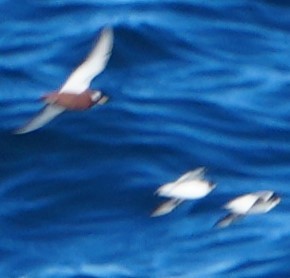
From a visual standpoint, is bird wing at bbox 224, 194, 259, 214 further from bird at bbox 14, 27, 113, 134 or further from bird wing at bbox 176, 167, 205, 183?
bird at bbox 14, 27, 113, 134

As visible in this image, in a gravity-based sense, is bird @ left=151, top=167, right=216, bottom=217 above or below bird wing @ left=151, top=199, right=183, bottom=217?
above

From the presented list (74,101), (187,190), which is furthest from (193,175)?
(74,101)

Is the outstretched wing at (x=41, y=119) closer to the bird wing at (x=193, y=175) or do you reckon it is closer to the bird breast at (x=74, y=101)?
the bird breast at (x=74, y=101)

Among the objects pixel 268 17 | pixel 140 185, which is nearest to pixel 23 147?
pixel 140 185

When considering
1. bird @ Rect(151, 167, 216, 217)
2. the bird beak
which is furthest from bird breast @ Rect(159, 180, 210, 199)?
the bird beak

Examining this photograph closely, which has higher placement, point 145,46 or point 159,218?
point 145,46

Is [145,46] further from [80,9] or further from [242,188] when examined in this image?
[242,188]

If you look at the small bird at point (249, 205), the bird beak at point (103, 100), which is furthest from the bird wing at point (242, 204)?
the bird beak at point (103, 100)
